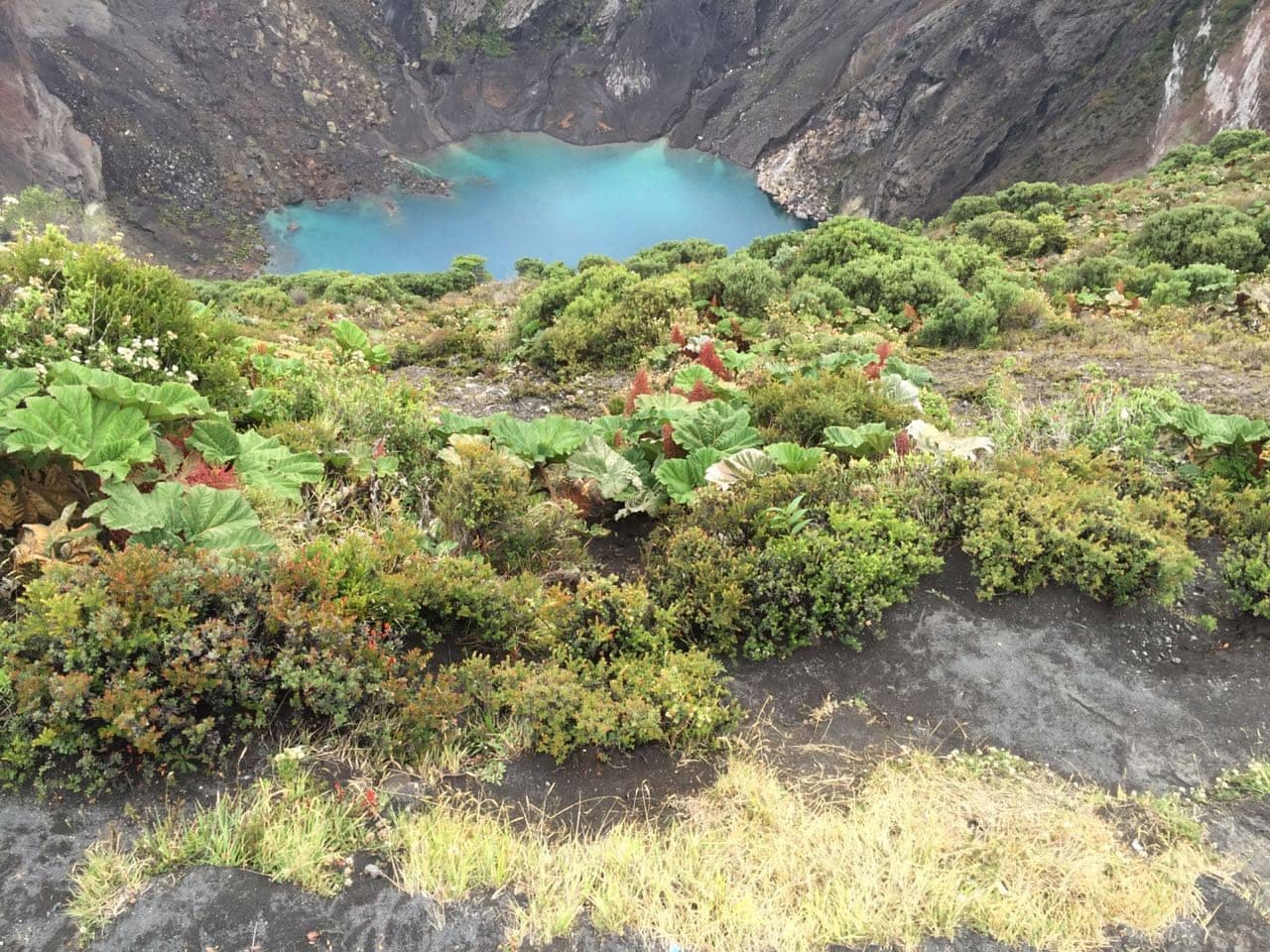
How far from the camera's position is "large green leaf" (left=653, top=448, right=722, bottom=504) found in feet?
15.5

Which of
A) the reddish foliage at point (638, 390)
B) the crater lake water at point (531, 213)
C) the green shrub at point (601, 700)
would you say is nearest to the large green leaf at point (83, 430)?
the green shrub at point (601, 700)

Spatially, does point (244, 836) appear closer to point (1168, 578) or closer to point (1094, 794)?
point (1094, 794)

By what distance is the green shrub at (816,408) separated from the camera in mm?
5496

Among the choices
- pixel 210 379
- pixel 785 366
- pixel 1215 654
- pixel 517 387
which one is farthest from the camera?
pixel 517 387

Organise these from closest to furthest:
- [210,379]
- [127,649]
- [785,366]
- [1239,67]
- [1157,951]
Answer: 1. [1157,951]
2. [127,649]
3. [210,379]
4. [785,366]
5. [1239,67]

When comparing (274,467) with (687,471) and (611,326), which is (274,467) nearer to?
(687,471)

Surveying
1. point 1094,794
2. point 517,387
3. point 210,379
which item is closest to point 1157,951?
point 1094,794

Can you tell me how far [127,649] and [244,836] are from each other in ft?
2.75

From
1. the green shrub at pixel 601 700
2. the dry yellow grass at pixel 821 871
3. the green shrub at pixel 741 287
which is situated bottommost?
the dry yellow grass at pixel 821 871

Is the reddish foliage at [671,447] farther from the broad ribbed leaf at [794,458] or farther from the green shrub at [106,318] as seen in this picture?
the green shrub at [106,318]

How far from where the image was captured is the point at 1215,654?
3.83 meters

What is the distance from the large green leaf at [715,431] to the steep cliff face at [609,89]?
3275cm

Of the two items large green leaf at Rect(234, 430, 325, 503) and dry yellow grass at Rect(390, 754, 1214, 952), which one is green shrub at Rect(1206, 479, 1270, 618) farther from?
large green leaf at Rect(234, 430, 325, 503)

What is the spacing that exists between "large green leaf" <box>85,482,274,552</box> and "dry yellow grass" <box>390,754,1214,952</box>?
1550 millimetres
